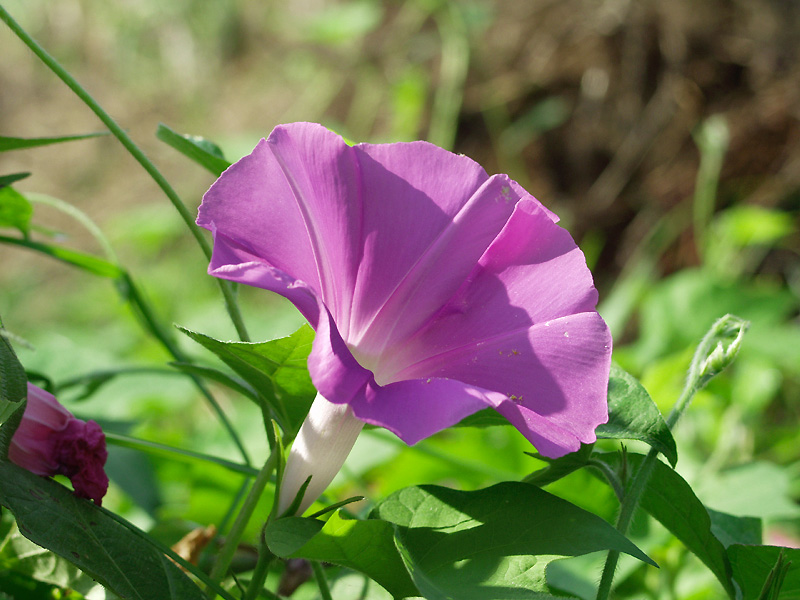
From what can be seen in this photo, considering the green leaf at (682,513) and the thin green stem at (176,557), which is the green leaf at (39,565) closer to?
the thin green stem at (176,557)

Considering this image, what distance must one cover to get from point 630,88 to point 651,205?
39 cm

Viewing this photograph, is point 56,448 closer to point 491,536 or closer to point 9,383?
point 9,383

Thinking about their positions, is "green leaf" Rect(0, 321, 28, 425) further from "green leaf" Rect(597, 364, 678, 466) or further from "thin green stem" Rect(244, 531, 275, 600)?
"green leaf" Rect(597, 364, 678, 466)

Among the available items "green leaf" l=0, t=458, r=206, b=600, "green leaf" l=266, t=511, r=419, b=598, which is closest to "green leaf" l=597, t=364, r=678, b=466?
"green leaf" l=266, t=511, r=419, b=598

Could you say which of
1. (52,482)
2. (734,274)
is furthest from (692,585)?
(734,274)

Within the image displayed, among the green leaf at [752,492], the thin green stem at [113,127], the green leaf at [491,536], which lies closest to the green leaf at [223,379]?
the thin green stem at [113,127]

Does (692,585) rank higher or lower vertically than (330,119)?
lower

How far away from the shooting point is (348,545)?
0.33 m

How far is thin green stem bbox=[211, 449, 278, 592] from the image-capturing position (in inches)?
16.1

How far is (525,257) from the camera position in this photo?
0.40 meters

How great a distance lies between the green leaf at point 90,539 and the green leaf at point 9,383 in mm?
32

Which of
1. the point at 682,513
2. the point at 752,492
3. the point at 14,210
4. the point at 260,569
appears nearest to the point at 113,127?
the point at 14,210

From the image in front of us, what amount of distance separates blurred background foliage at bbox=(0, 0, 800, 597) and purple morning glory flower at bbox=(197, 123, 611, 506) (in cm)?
15

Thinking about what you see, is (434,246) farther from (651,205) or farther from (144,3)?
(144,3)
